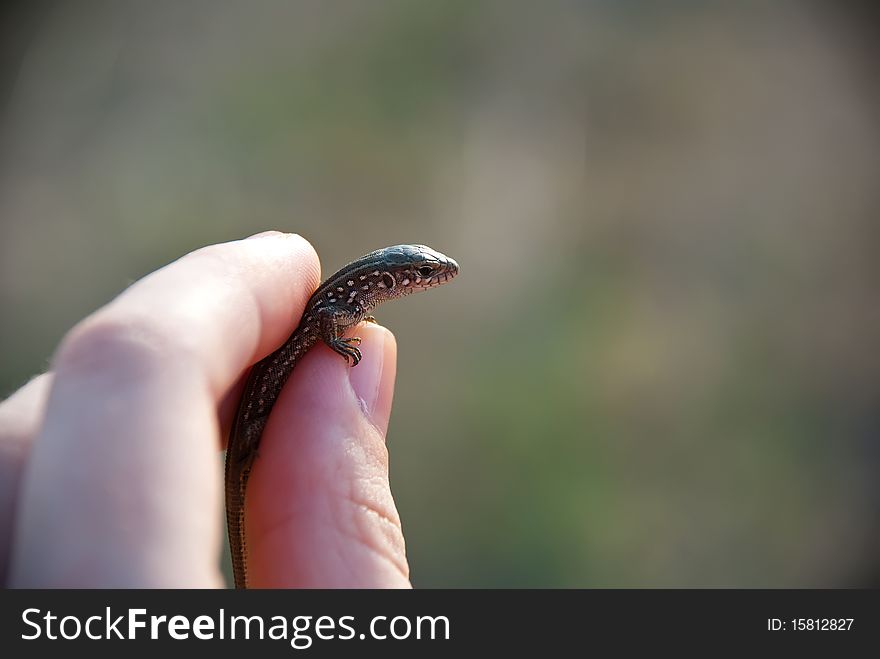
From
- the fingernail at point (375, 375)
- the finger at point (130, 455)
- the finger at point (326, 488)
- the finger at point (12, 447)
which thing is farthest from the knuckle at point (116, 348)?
the fingernail at point (375, 375)

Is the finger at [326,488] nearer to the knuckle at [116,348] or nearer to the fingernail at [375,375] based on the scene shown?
the fingernail at [375,375]

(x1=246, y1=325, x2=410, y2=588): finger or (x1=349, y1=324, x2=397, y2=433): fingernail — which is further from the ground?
(x1=349, y1=324, x2=397, y2=433): fingernail

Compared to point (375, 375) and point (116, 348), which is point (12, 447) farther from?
point (375, 375)

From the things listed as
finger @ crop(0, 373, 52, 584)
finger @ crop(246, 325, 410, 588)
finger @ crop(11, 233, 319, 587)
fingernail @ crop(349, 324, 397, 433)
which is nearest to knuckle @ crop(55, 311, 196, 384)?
finger @ crop(11, 233, 319, 587)

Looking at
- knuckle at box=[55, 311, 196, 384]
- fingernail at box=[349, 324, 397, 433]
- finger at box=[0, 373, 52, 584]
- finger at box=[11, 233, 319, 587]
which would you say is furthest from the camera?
fingernail at box=[349, 324, 397, 433]

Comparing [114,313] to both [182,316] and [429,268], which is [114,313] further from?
[429,268]

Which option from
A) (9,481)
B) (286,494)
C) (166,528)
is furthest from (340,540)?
(9,481)

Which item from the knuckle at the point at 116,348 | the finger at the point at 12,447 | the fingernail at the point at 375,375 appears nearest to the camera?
the knuckle at the point at 116,348

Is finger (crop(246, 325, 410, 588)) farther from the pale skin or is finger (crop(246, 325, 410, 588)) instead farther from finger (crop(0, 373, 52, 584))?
finger (crop(0, 373, 52, 584))
